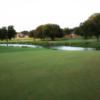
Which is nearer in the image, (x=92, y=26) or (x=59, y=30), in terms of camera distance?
(x=92, y=26)

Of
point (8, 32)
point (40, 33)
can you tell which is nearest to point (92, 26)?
point (8, 32)

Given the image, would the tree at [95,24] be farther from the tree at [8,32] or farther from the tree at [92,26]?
the tree at [8,32]

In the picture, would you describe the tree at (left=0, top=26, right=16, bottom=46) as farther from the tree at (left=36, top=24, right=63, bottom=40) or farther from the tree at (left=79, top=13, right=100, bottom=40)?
the tree at (left=79, top=13, right=100, bottom=40)

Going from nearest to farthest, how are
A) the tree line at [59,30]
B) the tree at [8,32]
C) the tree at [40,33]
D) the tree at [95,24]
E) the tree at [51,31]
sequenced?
the tree at [95,24], the tree line at [59,30], the tree at [8,32], the tree at [51,31], the tree at [40,33]

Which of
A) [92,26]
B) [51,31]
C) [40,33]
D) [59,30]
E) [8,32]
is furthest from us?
[40,33]

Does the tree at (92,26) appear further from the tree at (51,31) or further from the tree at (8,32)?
the tree at (51,31)

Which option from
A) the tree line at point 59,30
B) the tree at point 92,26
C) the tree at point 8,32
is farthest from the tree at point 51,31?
the tree at point 92,26

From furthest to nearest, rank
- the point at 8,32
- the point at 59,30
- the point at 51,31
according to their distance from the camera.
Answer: the point at 59,30 → the point at 51,31 → the point at 8,32

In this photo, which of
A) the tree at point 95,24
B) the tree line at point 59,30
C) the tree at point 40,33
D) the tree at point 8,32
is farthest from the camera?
the tree at point 40,33

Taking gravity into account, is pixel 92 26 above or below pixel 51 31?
above

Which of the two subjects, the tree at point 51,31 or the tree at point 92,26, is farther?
the tree at point 51,31

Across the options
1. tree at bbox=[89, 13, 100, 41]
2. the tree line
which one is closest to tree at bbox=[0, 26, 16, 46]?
the tree line

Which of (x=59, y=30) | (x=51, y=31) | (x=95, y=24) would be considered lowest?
(x=51, y=31)

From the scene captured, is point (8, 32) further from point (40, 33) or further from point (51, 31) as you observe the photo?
point (40, 33)
